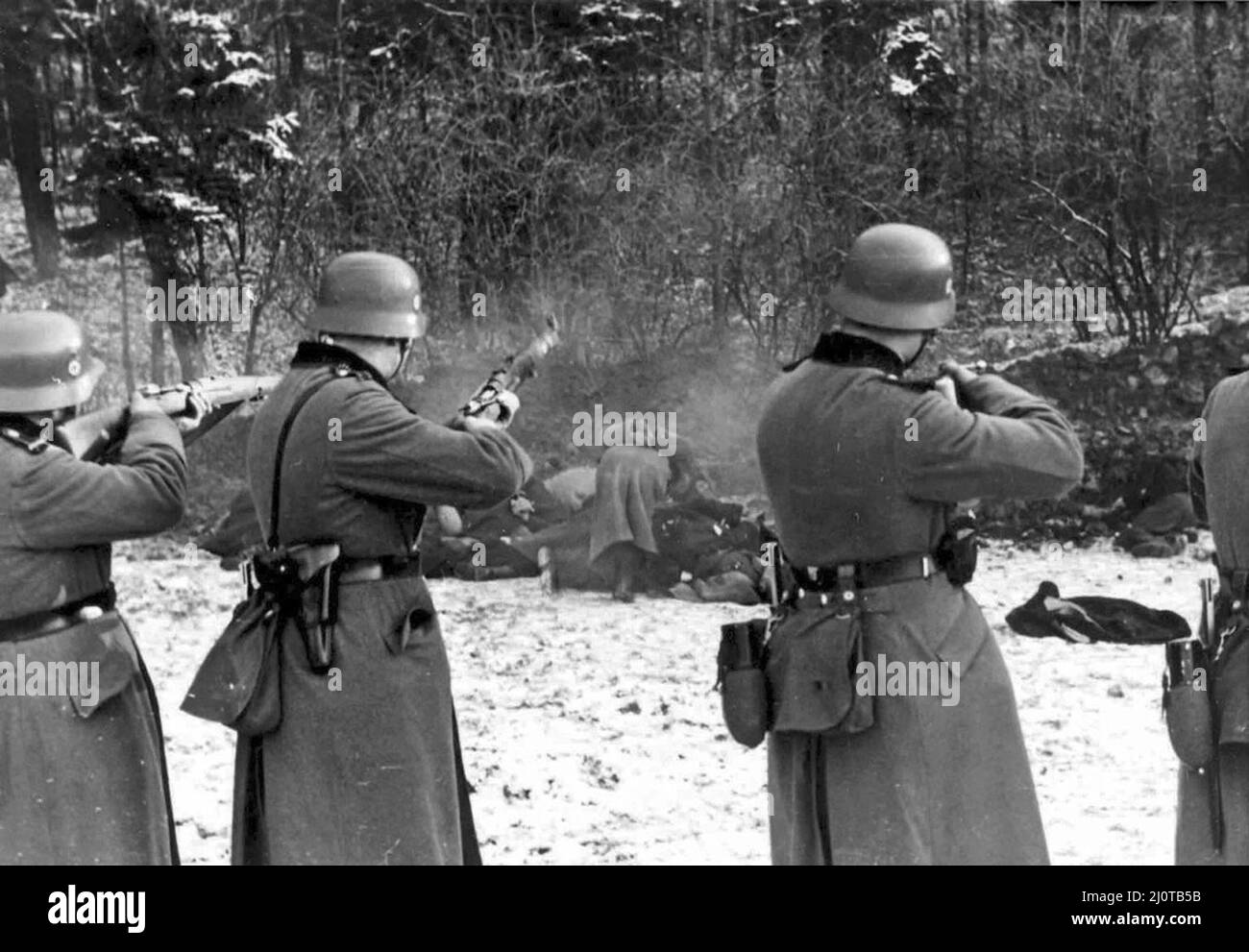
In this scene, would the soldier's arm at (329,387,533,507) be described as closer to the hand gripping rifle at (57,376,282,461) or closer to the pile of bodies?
the hand gripping rifle at (57,376,282,461)

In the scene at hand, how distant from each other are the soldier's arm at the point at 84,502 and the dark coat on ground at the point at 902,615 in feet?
4.20

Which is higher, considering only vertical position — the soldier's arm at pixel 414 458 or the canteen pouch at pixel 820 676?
the soldier's arm at pixel 414 458

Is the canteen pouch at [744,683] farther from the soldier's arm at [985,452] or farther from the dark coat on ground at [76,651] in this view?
the dark coat on ground at [76,651]

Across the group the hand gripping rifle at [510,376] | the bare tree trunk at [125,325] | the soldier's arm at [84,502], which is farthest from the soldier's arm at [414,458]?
the bare tree trunk at [125,325]

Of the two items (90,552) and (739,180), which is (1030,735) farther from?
(90,552)

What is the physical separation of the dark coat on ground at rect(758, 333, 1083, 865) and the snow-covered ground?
3.51ft

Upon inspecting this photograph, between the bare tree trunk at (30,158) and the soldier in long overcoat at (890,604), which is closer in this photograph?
the soldier in long overcoat at (890,604)

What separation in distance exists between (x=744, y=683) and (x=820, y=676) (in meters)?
0.18

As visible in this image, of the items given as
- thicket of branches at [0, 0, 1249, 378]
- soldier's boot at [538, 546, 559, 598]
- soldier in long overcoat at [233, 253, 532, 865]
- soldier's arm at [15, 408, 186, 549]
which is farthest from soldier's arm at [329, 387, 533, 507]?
soldier's boot at [538, 546, 559, 598]

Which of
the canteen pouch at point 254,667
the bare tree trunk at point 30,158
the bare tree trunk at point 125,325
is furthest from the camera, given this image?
the bare tree trunk at point 30,158

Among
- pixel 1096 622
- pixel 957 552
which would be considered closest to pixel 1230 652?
pixel 957 552

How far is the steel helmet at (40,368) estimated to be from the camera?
3.79 meters

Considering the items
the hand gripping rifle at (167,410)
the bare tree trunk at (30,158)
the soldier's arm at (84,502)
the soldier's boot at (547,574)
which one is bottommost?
the soldier's boot at (547,574)
